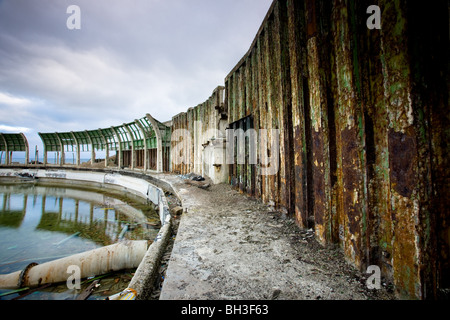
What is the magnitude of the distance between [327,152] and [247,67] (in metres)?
3.52

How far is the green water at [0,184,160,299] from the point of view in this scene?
3.43m

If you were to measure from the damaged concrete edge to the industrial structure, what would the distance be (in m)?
1.78

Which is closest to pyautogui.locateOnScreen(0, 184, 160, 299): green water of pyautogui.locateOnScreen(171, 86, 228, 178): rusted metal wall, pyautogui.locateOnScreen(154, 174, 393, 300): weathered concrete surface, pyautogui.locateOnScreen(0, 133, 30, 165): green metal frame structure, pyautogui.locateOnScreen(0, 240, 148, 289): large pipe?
pyautogui.locateOnScreen(0, 240, 148, 289): large pipe

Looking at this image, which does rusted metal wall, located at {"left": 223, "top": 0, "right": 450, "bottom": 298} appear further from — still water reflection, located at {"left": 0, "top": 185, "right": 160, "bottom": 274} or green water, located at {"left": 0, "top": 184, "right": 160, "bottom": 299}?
still water reflection, located at {"left": 0, "top": 185, "right": 160, "bottom": 274}

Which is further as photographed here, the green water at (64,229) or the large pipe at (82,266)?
the green water at (64,229)

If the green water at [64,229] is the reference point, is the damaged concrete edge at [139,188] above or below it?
above

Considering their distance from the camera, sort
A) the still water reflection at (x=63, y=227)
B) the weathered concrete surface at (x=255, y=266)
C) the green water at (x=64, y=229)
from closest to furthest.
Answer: the weathered concrete surface at (x=255, y=266), the green water at (x=64, y=229), the still water reflection at (x=63, y=227)

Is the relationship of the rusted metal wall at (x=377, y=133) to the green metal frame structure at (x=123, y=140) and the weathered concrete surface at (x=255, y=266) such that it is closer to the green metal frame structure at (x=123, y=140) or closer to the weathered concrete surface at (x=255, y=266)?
the weathered concrete surface at (x=255, y=266)

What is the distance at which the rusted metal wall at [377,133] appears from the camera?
1096mm

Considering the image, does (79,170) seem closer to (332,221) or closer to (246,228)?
(246,228)

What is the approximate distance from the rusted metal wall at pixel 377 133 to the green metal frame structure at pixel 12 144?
25.8m

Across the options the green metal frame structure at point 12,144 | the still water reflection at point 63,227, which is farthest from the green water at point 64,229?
the green metal frame structure at point 12,144

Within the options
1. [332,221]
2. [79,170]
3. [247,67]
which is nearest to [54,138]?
[79,170]

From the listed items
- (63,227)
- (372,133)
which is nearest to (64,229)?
(63,227)
